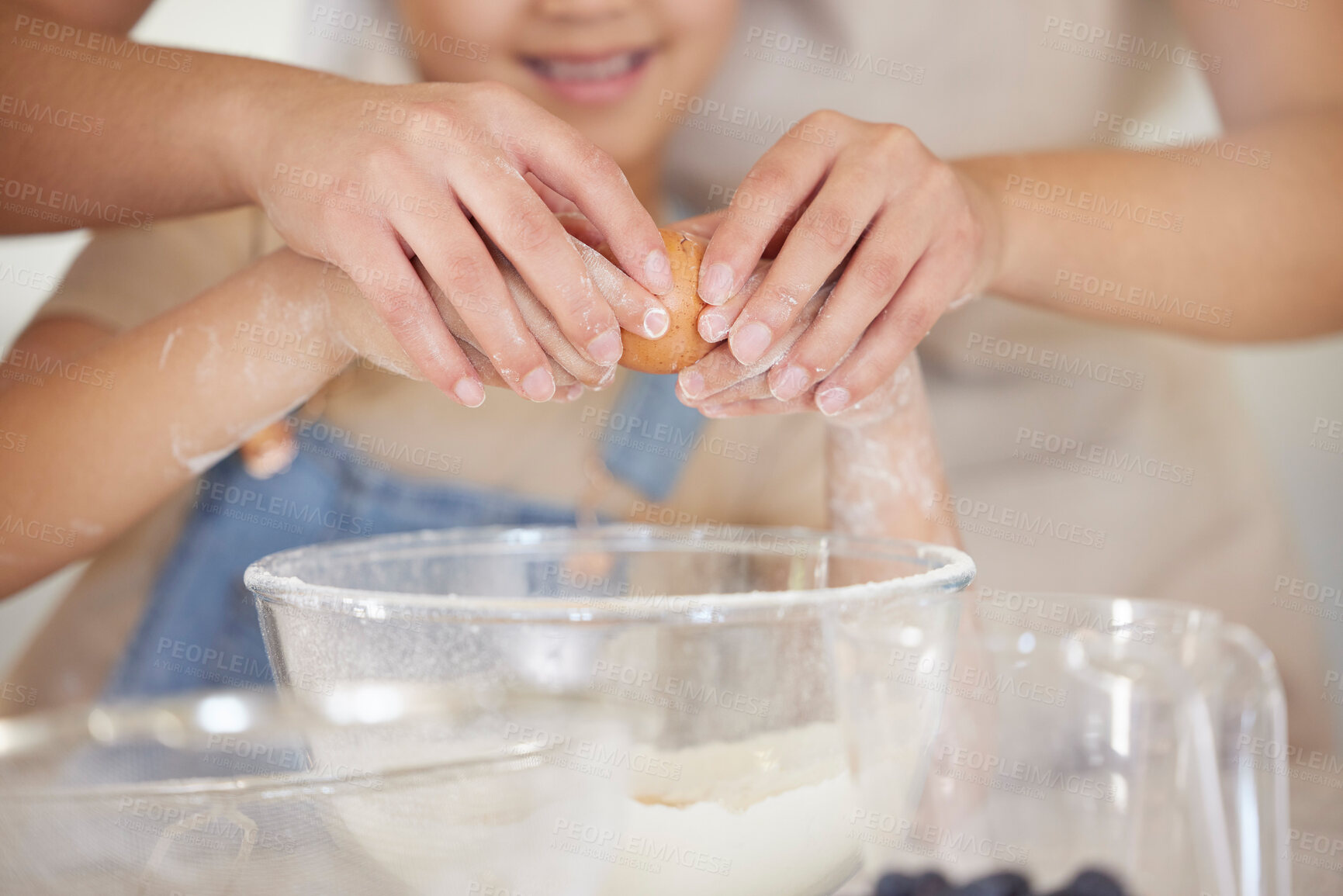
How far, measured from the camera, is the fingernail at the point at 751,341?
0.46 m

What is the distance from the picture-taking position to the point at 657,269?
1.53 feet

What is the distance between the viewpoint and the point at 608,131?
0.90m

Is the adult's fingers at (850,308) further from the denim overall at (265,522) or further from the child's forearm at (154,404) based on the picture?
the denim overall at (265,522)

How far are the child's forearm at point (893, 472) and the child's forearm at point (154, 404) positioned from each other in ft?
1.07

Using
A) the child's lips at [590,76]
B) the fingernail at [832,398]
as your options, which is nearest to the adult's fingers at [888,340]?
the fingernail at [832,398]

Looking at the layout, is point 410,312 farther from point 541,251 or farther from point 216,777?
point 216,777

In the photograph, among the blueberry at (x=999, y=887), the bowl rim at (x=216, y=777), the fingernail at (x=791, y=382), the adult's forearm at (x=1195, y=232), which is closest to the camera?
the bowl rim at (x=216, y=777)

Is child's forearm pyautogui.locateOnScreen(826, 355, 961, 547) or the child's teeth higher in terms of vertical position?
the child's teeth

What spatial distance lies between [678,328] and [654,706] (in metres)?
0.19

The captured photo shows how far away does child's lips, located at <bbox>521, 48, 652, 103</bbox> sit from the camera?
880 millimetres

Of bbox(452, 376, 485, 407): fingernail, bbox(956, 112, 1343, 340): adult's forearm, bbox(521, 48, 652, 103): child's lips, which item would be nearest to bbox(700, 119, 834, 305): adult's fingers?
bbox(452, 376, 485, 407): fingernail

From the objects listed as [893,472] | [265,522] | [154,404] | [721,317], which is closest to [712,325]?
[721,317]

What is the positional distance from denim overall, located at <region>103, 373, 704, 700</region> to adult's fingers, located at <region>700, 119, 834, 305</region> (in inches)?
16.3

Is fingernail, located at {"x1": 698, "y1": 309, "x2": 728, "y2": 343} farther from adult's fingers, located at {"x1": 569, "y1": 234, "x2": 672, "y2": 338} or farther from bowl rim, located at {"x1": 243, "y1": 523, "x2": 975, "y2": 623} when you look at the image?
bowl rim, located at {"x1": 243, "y1": 523, "x2": 975, "y2": 623}
